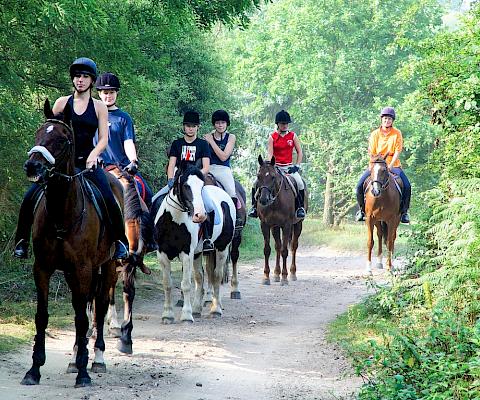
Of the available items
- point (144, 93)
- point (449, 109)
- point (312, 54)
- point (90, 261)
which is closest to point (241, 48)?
point (312, 54)

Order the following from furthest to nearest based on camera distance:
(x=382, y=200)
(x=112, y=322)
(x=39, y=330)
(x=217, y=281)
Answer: (x=382, y=200) → (x=217, y=281) → (x=112, y=322) → (x=39, y=330)

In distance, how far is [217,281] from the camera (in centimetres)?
1397

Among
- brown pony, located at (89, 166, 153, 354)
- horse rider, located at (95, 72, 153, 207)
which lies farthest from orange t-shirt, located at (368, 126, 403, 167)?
horse rider, located at (95, 72, 153, 207)

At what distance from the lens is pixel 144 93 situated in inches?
554

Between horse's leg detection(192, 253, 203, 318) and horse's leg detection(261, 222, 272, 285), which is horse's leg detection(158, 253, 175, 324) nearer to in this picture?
horse's leg detection(192, 253, 203, 318)

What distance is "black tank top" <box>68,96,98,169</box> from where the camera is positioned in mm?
8820

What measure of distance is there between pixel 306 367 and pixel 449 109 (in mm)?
3984

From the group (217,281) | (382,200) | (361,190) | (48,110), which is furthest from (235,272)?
(48,110)

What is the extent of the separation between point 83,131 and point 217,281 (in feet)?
18.5

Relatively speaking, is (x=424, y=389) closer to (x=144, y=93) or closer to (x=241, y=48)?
(x=144, y=93)

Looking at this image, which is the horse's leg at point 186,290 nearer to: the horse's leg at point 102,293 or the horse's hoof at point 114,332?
the horse's hoof at point 114,332

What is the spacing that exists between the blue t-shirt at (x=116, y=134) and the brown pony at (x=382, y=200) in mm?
9797

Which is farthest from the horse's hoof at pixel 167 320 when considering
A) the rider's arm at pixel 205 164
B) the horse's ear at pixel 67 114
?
the horse's ear at pixel 67 114

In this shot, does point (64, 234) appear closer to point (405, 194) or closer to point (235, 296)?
point (235, 296)
